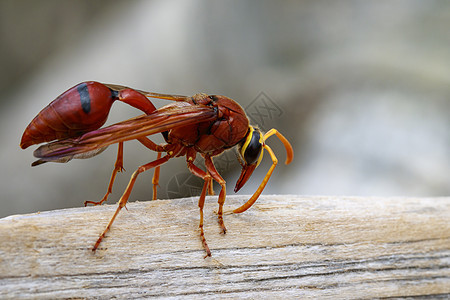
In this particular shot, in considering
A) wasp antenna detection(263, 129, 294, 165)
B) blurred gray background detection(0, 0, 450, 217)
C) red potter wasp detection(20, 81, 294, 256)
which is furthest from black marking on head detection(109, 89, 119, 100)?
blurred gray background detection(0, 0, 450, 217)

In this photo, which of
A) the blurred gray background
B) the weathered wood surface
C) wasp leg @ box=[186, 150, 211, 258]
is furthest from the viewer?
the blurred gray background

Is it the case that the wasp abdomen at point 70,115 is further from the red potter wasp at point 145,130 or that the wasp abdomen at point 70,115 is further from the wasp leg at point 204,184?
the wasp leg at point 204,184

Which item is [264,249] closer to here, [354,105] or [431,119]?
[354,105]

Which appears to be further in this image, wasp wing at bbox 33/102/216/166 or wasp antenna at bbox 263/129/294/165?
wasp antenna at bbox 263/129/294/165

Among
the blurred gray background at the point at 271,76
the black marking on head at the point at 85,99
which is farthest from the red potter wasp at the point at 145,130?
the blurred gray background at the point at 271,76

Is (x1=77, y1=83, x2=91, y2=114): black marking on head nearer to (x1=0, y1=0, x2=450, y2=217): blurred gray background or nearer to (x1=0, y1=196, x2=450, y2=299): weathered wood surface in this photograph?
(x1=0, y1=196, x2=450, y2=299): weathered wood surface

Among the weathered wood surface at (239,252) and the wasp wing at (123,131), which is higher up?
the wasp wing at (123,131)
